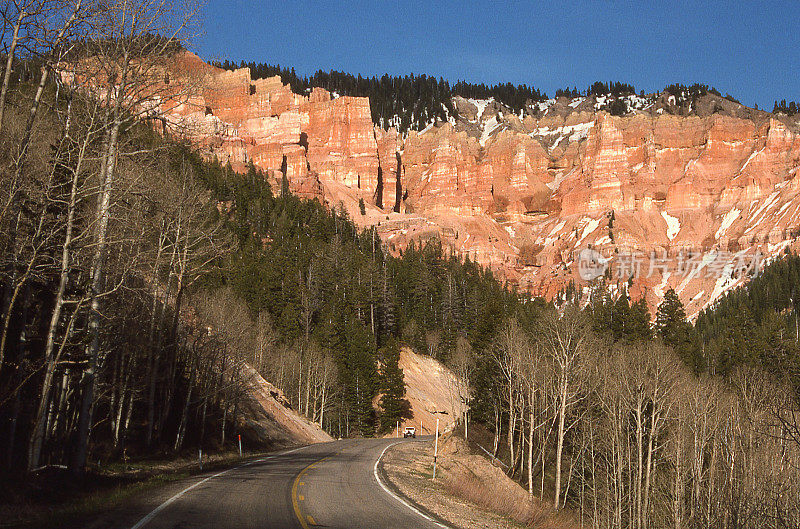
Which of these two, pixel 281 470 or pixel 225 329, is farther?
pixel 225 329

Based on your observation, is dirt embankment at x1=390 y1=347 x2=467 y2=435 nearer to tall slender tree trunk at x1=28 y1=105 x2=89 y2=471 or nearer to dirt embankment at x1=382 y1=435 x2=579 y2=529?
dirt embankment at x1=382 y1=435 x2=579 y2=529

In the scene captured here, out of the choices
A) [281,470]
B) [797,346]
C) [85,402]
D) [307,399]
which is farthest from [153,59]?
[797,346]

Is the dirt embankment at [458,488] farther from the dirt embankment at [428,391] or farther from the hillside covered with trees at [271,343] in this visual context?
the dirt embankment at [428,391]

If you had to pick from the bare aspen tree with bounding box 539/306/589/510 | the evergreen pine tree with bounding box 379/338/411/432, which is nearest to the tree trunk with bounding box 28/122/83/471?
the bare aspen tree with bounding box 539/306/589/510

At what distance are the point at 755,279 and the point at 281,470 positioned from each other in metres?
135

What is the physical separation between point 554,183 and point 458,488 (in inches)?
6936

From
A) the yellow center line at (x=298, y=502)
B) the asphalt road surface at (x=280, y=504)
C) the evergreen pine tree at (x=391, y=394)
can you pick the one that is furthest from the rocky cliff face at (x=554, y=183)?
the asphalt road surface at (x=280, y=504)

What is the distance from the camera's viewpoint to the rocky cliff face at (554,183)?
152625 mm

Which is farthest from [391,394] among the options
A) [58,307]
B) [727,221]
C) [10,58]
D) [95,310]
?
[727,221]

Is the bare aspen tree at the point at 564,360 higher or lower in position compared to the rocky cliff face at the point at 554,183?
lower

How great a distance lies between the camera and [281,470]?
63.4 ft

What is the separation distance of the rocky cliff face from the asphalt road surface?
125307 mm

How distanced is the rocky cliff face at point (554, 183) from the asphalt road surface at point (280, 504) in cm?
12531

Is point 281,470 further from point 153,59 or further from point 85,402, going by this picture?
point 153,59
